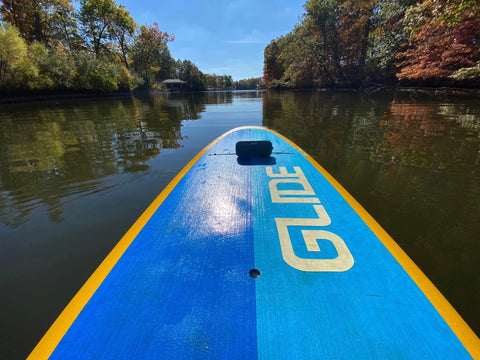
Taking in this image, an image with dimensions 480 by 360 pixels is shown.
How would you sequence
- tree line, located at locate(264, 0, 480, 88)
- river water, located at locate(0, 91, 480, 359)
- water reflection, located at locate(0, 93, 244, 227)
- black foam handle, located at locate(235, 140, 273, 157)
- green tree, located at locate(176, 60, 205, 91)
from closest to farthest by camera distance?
river water, located at locate(0, 91, 480, 359)
water reflection, located at locate(0, 93, 244, 227)
black foam handle, located at locate(235, 140, 273, 157)
tree line, located at locate(264, 0, 480, 88)
green tree, located at locate(176, 60, 205, 91)

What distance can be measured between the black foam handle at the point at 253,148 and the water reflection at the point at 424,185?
127 centimetres

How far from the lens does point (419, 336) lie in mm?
1088

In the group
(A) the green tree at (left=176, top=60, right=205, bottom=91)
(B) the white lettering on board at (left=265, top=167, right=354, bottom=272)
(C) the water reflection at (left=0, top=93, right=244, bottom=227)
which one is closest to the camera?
(B) the white lettering on board at (left=265, top=167, right=354, bottom=272)

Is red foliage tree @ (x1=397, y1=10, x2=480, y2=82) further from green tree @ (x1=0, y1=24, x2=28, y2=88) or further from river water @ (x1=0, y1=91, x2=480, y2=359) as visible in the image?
green tree @ (x1=0, y1=24, x2=28, y2=88)

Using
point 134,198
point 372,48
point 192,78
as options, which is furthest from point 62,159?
point 192,78

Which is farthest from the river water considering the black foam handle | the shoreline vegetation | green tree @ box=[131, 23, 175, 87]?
green tree @ box=[131, 23, 175, 87]

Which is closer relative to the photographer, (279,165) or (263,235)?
(263,235)

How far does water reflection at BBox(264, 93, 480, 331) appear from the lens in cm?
190

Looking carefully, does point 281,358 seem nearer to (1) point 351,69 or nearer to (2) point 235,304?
(2) point 235,304

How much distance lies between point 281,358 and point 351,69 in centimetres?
4050

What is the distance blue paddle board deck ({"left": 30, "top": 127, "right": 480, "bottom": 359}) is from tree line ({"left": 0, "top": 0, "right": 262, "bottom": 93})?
94.8ft

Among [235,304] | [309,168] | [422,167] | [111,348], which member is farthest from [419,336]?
[422,167]

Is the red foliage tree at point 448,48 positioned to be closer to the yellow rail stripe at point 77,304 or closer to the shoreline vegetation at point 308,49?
the shoreline vegetation at point 308,49

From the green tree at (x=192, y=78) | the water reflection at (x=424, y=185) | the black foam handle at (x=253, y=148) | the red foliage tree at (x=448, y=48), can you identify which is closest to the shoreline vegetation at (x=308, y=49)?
the red foliage tree at (x=448, y=48)
